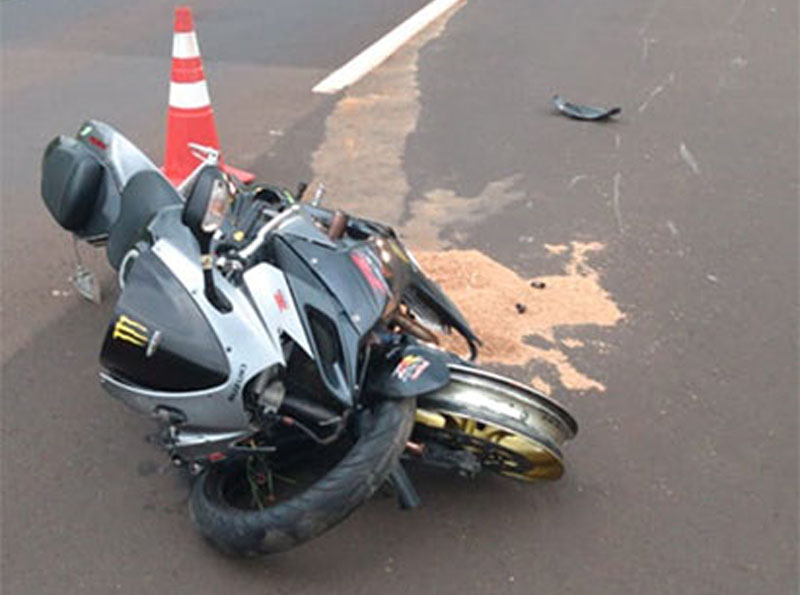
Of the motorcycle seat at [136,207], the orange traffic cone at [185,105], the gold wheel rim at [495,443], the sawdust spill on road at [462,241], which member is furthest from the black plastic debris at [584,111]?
the gold wheel rim at [495,443]

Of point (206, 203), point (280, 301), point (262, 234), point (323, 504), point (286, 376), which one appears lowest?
point (323, 504)

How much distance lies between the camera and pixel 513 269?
16.7ft

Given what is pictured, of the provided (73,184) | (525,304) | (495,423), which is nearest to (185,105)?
(73,184)

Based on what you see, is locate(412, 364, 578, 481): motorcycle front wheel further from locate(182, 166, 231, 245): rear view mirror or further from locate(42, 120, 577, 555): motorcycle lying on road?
locate(182, 166, 231, 245): rear view mirror

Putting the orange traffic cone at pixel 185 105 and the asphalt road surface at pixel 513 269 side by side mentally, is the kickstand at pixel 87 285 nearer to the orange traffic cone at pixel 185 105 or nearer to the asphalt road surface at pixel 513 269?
the asphalt road surface at pixel 513 269

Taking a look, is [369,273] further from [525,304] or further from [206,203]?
[525,304]

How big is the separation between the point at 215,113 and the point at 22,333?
3.54 m

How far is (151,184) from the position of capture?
3781 mm

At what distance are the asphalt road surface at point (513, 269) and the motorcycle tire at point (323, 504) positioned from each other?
6.4 inches

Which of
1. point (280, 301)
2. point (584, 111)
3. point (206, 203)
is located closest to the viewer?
point (206, 203)

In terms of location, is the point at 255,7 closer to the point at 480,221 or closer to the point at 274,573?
the point at 480,221

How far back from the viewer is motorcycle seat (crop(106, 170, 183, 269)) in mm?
3617

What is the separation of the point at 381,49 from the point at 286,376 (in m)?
7.24

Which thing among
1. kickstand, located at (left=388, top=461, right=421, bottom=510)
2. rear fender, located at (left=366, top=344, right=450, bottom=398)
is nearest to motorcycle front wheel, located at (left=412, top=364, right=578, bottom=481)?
rear fender, located at (left=366, top=344, right=450, bottom=398)
